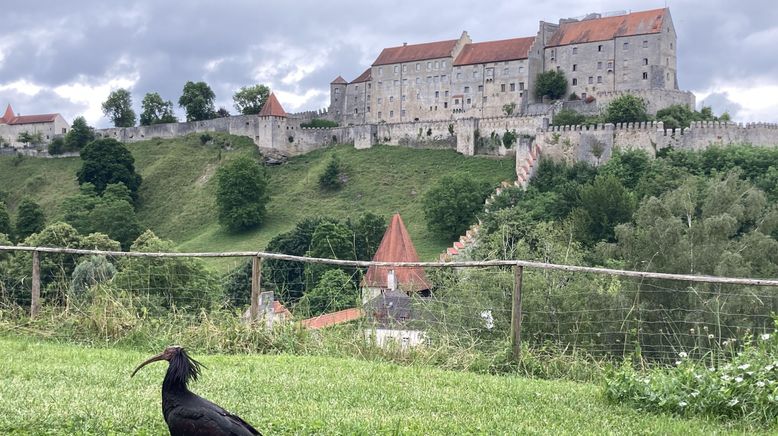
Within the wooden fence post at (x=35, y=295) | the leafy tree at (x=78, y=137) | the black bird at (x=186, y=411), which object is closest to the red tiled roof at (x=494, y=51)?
the leafy tree at (x=78, y=137)

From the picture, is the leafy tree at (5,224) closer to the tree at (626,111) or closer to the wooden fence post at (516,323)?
the tree at (626,111)

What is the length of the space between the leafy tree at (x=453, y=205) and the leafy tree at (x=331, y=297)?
35218 millimetres

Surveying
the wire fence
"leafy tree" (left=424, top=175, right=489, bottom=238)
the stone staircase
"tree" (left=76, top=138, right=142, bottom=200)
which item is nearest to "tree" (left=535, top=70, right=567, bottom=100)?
the stone staircase

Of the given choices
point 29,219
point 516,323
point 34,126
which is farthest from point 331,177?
point 516,323

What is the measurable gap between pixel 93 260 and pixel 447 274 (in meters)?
4.53

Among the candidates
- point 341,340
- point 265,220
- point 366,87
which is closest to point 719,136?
point 265,220

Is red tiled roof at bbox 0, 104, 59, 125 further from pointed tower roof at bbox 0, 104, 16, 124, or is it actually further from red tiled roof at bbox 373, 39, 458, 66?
red tiled roof at bbox 373, 39, 458, 66

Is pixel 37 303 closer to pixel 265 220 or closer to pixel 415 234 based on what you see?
pixel 415 234

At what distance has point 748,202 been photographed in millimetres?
34031

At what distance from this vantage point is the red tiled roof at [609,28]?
6094cm

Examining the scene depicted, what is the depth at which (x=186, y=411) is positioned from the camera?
482cm

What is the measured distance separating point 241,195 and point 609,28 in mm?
27023

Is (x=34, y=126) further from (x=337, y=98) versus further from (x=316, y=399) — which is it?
(x=316, y=399)

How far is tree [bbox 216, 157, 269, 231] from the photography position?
53.1 meters
